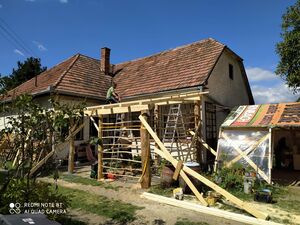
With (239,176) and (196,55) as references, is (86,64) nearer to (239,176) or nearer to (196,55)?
(196,55)

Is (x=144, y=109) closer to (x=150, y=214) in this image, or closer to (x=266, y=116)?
(x=150, y=214)

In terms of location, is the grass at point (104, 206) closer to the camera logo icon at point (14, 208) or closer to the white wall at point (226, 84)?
the camera logo icon at point (14, 208)

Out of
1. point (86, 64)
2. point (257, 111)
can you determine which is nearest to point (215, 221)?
point (257, 111)

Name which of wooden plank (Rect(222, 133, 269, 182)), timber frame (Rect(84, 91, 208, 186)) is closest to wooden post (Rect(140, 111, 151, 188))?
timber frame (Rect(84, 91, 208, 186))

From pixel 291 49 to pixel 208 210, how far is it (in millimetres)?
11983

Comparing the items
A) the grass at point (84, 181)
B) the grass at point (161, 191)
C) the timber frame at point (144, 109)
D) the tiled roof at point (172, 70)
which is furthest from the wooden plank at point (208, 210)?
the tiled roof at point (172, 70)

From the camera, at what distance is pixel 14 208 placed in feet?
13.5

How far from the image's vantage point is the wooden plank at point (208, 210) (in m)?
5.25

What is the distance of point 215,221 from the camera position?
17.6 feet

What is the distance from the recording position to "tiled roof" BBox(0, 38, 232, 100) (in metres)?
12.5

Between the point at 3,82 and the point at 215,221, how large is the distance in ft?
16.3

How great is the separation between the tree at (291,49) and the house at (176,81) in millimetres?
2258

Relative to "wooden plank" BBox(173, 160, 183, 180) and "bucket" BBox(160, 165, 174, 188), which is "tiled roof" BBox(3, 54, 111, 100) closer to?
"bucket" BBox(160, 165, 174, 188)

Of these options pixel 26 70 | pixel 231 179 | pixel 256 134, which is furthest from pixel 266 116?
pixel 26 70
